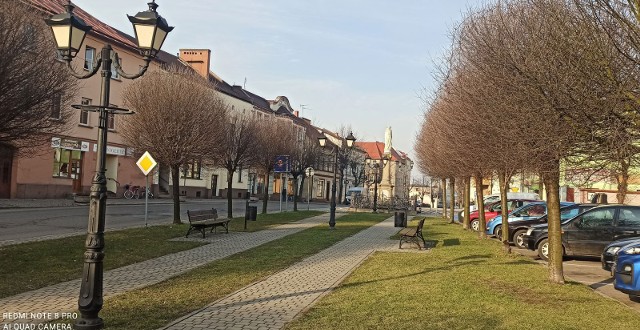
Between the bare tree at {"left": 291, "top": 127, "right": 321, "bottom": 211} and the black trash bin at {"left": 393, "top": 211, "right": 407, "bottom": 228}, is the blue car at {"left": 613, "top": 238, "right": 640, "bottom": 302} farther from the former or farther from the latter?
the bare tree at {"left": 291, "top": 127, "right": 321, "bottom": 211}

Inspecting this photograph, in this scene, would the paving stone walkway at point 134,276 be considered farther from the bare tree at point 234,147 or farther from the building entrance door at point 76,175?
the building entrance door at point 76,175

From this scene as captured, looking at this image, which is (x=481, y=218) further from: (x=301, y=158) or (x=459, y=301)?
(x=301, y=158)

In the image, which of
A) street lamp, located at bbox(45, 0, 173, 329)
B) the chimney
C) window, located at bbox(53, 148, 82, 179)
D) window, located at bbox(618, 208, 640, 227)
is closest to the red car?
window, located at bbox(618, 208, 640, 227)

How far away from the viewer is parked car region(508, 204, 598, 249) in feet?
55.1

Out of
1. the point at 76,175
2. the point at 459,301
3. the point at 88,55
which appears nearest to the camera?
the point at 459,301

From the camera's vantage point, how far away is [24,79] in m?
10.6

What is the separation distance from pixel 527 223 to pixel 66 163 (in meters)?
27.9

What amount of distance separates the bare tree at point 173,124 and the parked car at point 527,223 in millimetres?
11949

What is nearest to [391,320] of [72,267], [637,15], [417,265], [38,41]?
[637,15]

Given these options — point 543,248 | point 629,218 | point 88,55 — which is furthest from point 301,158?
point 629,218

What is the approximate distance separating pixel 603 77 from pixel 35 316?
749 centimetres

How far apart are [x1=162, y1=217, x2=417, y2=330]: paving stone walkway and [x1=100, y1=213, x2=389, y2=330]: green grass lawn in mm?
279

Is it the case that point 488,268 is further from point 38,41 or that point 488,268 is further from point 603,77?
point 38,41

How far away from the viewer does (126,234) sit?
53.3 ft
